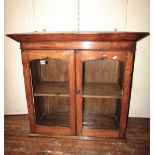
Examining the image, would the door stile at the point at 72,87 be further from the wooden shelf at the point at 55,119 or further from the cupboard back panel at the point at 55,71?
the cupboard back panel at the point at 55,71

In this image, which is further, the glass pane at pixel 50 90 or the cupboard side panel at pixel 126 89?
the glass pane at pixel 50 90

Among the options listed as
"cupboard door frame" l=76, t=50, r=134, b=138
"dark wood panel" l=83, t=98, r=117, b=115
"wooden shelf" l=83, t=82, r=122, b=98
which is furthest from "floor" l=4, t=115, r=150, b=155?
"wooden shelf" l=83, t=82, r=122, b=98

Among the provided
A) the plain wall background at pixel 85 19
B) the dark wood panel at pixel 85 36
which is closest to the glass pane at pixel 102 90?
the plain wall background at pixel 85 19

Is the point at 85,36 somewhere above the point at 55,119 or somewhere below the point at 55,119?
above

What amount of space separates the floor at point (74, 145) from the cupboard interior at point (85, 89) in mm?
159

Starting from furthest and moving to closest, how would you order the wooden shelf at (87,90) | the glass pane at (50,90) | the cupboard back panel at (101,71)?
the cupboard back panel at (101,71), the glass pane at (50,90), the wooden shelf at (87,90)

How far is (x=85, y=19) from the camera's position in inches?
80.4

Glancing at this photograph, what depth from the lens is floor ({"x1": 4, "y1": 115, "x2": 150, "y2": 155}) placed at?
5.41 feet

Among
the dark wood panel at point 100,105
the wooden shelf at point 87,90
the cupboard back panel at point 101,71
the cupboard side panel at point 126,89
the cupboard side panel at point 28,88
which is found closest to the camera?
the cupboard side panel at point 126,89

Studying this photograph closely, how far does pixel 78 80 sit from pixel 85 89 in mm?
233

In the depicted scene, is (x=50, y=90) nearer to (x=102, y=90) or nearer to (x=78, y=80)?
(x=78, y=80)

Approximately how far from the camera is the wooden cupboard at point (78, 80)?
152 cm

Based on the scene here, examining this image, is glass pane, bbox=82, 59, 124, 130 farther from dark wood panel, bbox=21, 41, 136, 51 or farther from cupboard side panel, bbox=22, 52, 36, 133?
cupboard side panel, bbox=22, 52, 36, 133

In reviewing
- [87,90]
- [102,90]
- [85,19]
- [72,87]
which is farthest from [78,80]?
[85,19]
